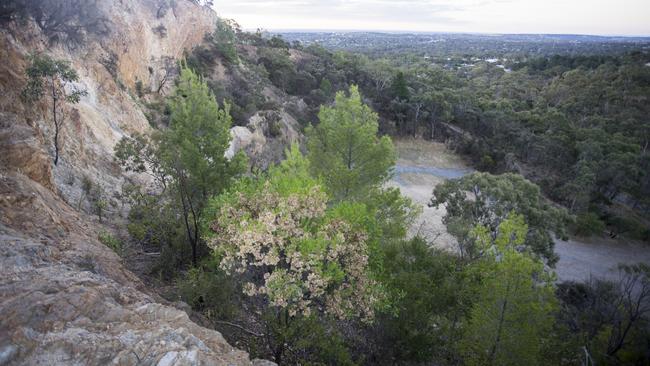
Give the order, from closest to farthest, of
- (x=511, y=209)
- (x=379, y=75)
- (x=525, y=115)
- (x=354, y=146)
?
(x=354, y=146) < (x=511, y=209) < (x=525, y=115) < (x=379, y=75)

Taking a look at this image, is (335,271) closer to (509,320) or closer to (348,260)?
(348,260)

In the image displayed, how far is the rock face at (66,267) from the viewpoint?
506 centimetres

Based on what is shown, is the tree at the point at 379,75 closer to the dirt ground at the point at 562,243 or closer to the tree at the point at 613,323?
the dirt ground at the point at 562,243

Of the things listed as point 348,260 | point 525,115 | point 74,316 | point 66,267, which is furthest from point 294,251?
point 525,115

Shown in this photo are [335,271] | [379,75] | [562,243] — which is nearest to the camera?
[335,271]

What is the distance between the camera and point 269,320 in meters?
7.84

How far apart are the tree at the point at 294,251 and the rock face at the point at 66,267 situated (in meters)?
1.52

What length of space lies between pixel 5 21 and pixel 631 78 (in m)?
76.5

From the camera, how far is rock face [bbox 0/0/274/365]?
5.06m

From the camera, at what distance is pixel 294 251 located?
281 inches

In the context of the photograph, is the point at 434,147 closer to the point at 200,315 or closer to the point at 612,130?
the point at 612,130

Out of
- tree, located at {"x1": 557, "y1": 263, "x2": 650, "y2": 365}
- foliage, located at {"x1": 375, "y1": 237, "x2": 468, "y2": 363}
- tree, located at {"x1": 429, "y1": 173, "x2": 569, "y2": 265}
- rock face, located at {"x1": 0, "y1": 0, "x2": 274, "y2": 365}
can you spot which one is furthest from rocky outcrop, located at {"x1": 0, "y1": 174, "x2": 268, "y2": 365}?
tree, located at {"x1": 429, "y1": 173, "x2": 569, "y2": 265}

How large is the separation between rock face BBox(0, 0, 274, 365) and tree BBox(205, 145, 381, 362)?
1.52 metres

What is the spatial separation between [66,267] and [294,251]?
3.88 m
